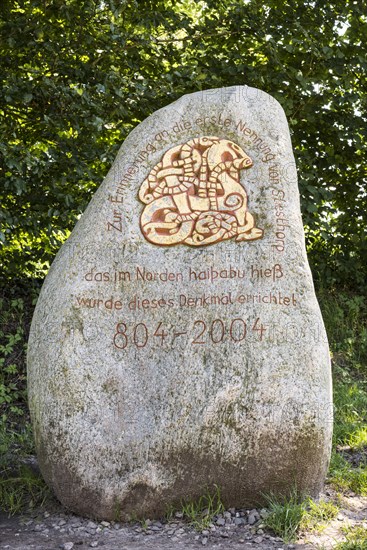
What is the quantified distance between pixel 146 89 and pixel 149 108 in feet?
0.90

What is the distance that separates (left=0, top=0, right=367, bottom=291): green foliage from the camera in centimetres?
603

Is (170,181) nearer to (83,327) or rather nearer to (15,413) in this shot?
(83,327)

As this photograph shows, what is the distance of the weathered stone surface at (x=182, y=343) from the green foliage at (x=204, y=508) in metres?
0.07

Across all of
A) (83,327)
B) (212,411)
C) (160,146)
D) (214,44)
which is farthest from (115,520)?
(214,44)

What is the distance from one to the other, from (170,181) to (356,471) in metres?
2.18

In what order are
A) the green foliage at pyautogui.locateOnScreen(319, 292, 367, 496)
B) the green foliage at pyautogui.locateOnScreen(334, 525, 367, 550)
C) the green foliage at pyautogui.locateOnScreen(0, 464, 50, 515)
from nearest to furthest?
the green foliage at pyautogui.locateOnScreen(334, 525, 367, 550) < the green foliage at pyautogui.locateOnScreen(0, 464, 50, 515) < the green foliage at pyautogui.locateOnScreen(319, 292, 367, 496)

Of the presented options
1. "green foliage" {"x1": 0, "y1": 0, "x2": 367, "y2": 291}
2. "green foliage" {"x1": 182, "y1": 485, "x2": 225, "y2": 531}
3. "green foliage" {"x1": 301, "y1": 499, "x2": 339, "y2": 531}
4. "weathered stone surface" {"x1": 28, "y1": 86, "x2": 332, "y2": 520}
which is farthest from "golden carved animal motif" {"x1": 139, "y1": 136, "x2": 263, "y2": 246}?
"green foliage" {"x1": 0, "y1": 0, "x2": 367, "y2": 291}

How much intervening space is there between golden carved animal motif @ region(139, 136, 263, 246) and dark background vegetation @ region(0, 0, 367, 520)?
162cm

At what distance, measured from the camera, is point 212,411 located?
3.83 meters

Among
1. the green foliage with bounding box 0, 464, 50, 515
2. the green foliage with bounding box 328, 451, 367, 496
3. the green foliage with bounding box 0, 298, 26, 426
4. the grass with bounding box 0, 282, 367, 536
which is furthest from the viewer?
the green foliage with bounding box 0, 298, 26, 426

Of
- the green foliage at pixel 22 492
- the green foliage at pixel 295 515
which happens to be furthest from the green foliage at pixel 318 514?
the green foliage at pixel 22 492

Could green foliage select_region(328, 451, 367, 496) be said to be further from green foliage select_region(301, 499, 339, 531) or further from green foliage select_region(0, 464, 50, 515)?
green foliage select_region(0, 464, 50, 515)

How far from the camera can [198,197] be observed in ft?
13.7

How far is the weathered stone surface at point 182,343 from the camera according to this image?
3.83 m
